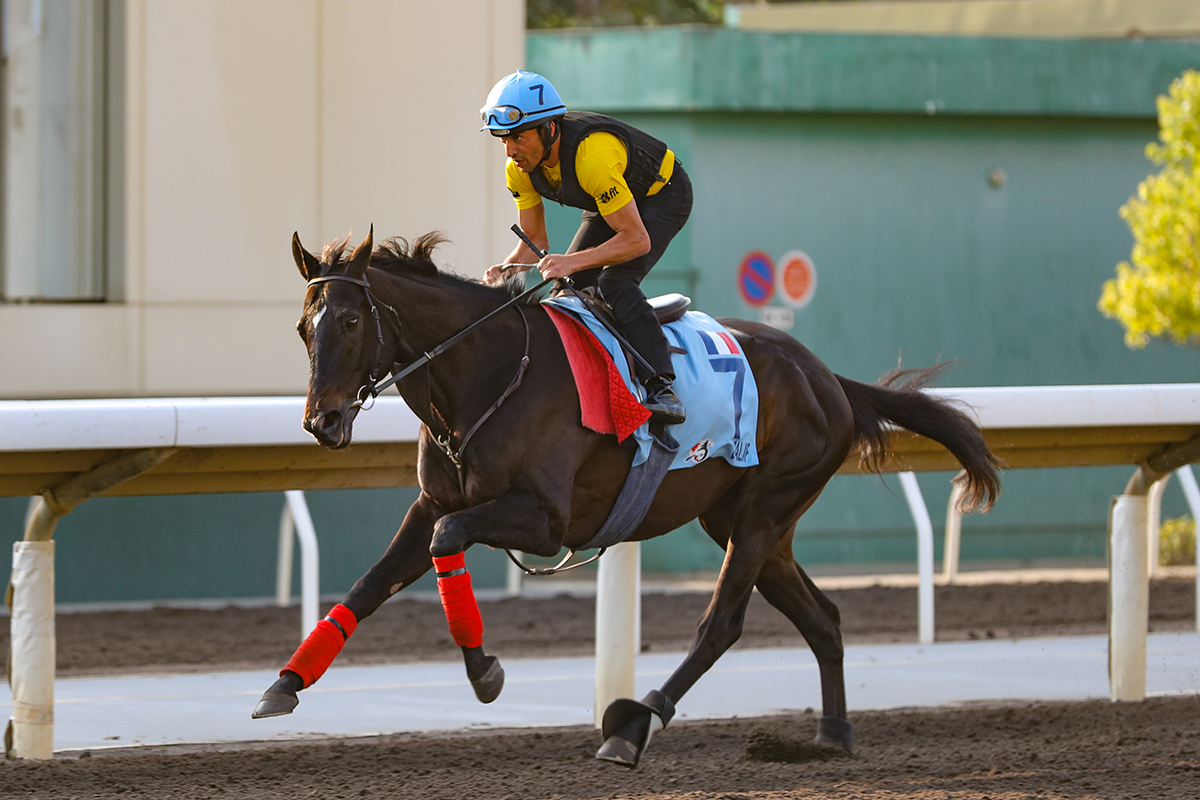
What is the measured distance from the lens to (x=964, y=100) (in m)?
13.9

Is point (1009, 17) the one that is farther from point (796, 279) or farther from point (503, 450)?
point (503, 450)

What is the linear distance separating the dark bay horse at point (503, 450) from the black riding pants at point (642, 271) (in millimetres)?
254

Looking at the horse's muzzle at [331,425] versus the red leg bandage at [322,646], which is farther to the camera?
the red leg bandage at [322,646]

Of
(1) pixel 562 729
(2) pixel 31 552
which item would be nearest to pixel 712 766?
(1) pixel 562 729

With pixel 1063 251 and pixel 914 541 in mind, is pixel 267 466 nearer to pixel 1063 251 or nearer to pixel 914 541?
pixel 914 541

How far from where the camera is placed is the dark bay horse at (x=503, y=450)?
4500 millimetres

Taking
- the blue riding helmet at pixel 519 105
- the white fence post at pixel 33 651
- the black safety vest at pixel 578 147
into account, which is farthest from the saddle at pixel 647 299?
the white fence post at pixel 33 651

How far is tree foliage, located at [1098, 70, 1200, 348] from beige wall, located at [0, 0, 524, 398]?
560cm

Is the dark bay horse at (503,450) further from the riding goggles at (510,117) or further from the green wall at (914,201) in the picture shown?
the green wall at (914,201)

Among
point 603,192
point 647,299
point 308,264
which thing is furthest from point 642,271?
point 308,264

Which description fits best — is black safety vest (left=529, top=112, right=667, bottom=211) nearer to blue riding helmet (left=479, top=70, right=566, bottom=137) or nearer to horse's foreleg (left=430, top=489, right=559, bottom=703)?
blue riding helmet (left=479, top=70, right=566, bottom=137)

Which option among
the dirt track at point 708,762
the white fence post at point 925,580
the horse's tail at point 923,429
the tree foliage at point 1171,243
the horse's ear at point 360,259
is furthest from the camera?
the tree foliage at point 1171,243

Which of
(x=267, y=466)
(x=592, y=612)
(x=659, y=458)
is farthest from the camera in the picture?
(x=592, y=612)

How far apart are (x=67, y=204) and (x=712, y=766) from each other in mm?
6489
